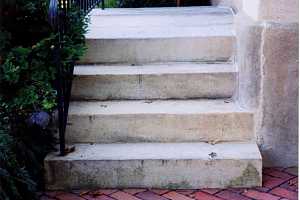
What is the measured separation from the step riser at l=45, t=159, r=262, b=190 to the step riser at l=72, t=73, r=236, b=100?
746 millimetres

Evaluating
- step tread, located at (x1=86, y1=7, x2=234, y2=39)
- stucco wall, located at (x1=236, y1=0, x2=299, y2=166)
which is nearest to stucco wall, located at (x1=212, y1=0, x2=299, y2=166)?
stucco wall, located at (x1=236, y1=0, x2=299, y2=166)

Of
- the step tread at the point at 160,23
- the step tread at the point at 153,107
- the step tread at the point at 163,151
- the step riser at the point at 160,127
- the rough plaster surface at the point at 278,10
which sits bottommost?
the step tread at the point at 163,151

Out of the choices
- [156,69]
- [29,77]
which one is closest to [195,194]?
[156,69]

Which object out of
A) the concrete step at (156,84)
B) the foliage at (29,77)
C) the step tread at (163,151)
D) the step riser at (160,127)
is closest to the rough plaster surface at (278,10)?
the concrete step at (156,84)

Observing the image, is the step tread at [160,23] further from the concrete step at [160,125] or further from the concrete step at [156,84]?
the concrete step at [160,125]

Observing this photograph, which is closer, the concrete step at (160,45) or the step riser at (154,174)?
the step riser at (154,174)

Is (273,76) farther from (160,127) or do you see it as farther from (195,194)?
(195,194)

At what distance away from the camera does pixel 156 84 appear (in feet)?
14.0

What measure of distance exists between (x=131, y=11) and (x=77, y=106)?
2751mm

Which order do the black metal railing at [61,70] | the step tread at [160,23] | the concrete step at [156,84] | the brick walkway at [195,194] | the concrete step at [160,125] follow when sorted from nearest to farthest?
the black metal railing at [61,70] < the brick walkway at [195,194] < the concrete step at [160,125] < the concrete step at [156,84] < the step tread at [160,23]

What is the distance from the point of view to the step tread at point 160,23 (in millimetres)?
4727

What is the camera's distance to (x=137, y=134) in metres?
4.01

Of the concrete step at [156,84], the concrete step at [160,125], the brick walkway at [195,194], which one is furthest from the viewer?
the concrete step at [156,84]

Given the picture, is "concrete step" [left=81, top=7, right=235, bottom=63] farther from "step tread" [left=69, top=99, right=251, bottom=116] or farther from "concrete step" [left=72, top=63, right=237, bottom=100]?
"step tread" [left=69, top=99, right=251, bottom=116]
